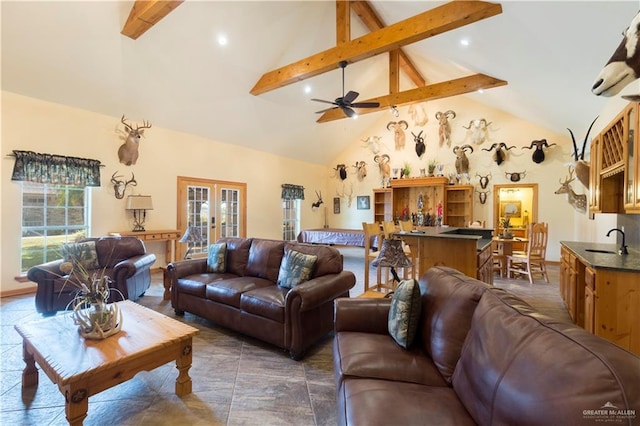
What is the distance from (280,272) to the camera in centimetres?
312

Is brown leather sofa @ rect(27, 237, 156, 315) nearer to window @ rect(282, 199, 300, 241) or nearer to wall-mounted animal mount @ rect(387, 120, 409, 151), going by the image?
window @ rect(282, 199, 300, 241)

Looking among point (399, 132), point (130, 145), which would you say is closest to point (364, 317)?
point (130, 145)

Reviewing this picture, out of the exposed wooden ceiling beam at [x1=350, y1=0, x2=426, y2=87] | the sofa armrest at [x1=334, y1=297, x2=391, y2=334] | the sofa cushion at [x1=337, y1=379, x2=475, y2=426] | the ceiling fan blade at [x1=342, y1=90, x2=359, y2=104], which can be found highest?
the exposed wooden ceiling beam at [x1=350, y1=0, x2=426, y2=87]

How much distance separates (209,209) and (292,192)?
281 cm

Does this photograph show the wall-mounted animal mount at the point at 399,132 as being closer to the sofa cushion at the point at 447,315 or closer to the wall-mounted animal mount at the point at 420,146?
the wall-mounted animal mount at the point at 420,146

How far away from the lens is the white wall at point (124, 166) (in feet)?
13.6

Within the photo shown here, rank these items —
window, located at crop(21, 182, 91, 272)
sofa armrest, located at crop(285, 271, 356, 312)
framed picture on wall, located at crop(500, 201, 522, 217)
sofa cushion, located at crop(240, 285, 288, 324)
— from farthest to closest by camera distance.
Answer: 1. framed picture on wall, located at crop(500, 201, 522, 217)
2. window, located at crop(21, 182, 91, 272)
3. sofa cushion, located at crop(240, 285, 288, 324)
4. sofa armrest, located at crop(285, 271, 356, 312)

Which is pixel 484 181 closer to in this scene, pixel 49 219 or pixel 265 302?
pixel 265 302

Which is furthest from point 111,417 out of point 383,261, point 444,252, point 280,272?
point 444,252

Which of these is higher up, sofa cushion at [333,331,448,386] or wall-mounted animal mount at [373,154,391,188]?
wall-mounted animal mount at [373,154,391,188]

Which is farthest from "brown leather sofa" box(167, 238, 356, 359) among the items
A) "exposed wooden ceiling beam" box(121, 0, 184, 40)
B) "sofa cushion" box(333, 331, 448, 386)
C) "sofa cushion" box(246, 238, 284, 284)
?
"exposed wooden ceiling beam" box(121, 0, 184, 40)

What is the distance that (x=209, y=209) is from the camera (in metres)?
6.84

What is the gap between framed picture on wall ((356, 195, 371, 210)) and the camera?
31.7ft

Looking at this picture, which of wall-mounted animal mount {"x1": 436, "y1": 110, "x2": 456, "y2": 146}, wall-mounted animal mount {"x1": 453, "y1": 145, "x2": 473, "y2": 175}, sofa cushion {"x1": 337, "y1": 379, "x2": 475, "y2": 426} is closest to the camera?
sofa cushion {"x1": 337, "y1": 379, "x2": 475, "y2": 426}
